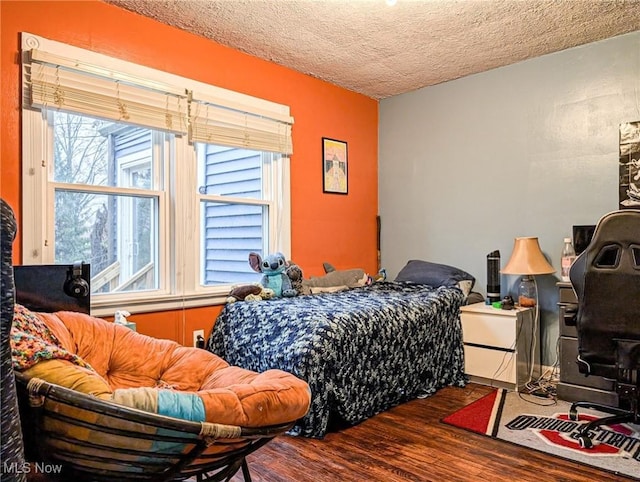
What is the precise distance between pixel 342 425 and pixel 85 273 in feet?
5.25

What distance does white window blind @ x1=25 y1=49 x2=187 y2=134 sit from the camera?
2.36m

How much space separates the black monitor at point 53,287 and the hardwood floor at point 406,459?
1.16 metres

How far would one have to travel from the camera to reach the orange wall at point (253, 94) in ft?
7.63

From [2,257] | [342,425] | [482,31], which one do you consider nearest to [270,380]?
[2,257]

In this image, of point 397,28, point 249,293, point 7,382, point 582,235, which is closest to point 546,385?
point 582,235

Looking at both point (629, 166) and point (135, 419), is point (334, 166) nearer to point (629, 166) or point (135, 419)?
point (629, 166)

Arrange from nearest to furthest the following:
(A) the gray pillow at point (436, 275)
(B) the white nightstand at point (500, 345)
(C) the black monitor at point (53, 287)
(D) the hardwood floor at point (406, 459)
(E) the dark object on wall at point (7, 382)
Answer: (E) the dark object on wall at point (7, 382), (D) the hardwood floor at point (406, 459), (C) the black monitor at point (53, 287), (B) the white nightstand at point (500, 345), (A) the gray pillow at point (436, 275)

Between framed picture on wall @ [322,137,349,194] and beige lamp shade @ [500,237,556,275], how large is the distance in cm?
159

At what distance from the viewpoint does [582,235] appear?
3100 millimetres

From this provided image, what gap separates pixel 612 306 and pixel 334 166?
97.2 inches

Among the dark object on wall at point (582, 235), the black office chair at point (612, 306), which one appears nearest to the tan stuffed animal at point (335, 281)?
the dark object on wall at point (582, 235)

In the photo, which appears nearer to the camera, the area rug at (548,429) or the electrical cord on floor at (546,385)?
the area rug at (548,429)

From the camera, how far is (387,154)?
4.47 metres

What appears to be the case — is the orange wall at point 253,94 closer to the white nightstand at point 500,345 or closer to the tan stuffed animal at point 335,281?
the tan stuffed animal at point 335,281
